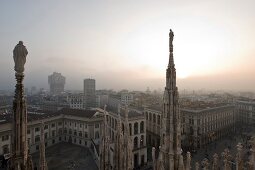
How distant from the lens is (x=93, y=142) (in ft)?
200

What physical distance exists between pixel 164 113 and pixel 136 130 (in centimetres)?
4327

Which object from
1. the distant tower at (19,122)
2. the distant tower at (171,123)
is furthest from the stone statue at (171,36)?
the distant tower at (19,122)

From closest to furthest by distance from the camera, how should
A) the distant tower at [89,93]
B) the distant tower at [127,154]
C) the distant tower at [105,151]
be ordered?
1. the distant tower at [127,154]
2. the distant tower at [105,151]
3. the distant tower at [89,93]

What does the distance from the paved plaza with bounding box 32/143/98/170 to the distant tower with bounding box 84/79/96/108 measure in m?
72.6

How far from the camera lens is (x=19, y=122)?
608 cm

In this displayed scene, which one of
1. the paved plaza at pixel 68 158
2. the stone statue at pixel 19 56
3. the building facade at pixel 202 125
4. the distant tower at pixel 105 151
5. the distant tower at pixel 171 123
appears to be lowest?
the paved plaza at pixel 68 158

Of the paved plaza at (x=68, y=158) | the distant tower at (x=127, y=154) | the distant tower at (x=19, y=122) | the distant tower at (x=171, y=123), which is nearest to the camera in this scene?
the distant tower at (x=19, y=122)

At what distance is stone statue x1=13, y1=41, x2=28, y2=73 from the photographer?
6062 millimetres

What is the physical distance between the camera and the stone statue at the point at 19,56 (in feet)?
19.9

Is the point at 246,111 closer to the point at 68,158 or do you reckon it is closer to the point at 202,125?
the point at 202,125

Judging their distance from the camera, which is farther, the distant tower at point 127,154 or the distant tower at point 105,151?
the distant tower at point 105,151

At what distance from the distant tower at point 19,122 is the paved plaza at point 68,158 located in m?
44.8

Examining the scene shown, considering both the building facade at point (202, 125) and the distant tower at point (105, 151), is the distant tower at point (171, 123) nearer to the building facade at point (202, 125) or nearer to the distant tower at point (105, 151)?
the distant tower at point (105, 151)

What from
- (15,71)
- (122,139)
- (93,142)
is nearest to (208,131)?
(93,142)
